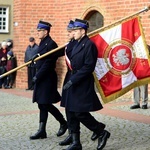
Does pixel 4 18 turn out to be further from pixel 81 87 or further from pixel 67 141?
pixel 81 87

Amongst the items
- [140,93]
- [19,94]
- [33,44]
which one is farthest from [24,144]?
[33,44]

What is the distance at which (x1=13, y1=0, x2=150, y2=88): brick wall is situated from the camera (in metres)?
15.2

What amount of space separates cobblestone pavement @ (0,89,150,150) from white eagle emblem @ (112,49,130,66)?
1262mm

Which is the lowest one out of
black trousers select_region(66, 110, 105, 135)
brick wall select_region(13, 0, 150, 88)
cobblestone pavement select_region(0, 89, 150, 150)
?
cobblestone pavement select_region(0, 89, 150, 150)

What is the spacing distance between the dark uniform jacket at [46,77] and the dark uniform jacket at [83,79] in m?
0.90

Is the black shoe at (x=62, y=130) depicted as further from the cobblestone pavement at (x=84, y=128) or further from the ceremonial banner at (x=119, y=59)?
the ceremonial banner at (x=119, y=59)

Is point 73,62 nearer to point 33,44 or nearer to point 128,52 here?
point 128,52

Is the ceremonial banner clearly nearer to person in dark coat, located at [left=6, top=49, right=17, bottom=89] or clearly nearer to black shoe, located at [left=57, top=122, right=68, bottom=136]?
black shoe, located at [left=57, top=122, right=68, bottom=136]

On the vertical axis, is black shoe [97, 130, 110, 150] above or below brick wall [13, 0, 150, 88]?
below

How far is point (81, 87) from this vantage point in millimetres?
7559

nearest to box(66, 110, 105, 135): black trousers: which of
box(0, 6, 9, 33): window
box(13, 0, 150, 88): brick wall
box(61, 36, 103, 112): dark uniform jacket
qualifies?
box(61, 36, 103, 112): dark uniform jacket

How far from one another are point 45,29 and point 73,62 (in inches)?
49.4

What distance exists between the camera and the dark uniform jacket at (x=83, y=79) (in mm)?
7434

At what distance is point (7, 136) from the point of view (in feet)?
29.0
